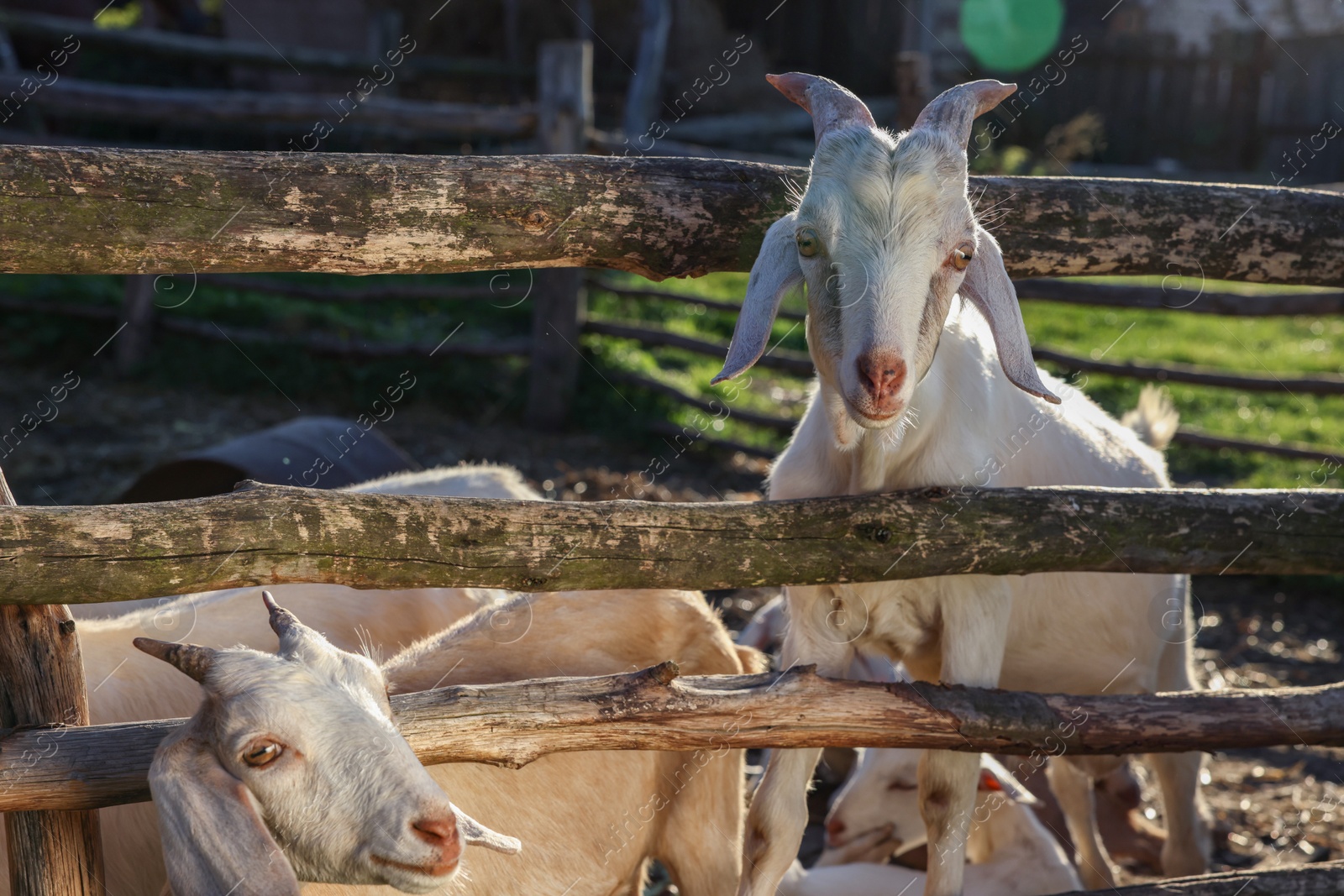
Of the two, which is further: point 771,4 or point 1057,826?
point 771,4

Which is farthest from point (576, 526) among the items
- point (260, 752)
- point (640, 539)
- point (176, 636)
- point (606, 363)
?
point (606, 363)

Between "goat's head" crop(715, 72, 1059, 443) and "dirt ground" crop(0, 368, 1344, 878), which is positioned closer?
"goat's head" crop(715, 72, 1059, 443)

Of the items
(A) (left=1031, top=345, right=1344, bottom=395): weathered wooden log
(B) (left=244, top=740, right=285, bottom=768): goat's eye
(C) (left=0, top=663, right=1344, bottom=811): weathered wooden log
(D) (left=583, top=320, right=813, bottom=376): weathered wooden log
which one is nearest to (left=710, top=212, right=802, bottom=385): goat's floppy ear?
(C) (left=0, top=663, right=1344, bottom=811): weathered wooden log

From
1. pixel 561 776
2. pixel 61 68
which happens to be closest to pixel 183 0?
pixel 61 68

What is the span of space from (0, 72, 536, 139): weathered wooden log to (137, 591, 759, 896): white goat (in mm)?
4667

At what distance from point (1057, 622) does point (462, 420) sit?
16.7 feet

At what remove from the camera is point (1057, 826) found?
14.3 feet

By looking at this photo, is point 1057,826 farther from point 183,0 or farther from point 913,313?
point 183,0

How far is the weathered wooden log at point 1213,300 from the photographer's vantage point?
6000 mm

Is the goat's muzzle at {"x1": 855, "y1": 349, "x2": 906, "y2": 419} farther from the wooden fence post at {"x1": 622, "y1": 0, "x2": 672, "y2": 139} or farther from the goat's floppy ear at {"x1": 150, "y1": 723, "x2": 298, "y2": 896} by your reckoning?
the wooden fence post at {"x1": 622, "y1": 0, "x2": 672, "y2": 139}

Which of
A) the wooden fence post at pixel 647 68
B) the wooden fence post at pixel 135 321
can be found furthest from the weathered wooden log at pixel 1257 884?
the wooden fence post at pixel 647 68

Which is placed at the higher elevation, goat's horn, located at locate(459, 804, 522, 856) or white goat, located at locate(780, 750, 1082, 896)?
goat's horn, located at locate(459, 804, 522, 856)

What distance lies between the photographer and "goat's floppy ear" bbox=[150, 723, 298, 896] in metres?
1.94

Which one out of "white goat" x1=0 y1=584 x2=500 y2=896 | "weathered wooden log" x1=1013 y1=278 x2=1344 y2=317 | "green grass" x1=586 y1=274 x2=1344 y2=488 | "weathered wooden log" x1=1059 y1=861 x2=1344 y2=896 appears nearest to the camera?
"weathered wooden log" x1=1059 y1=861 x2=1344 y2=896
